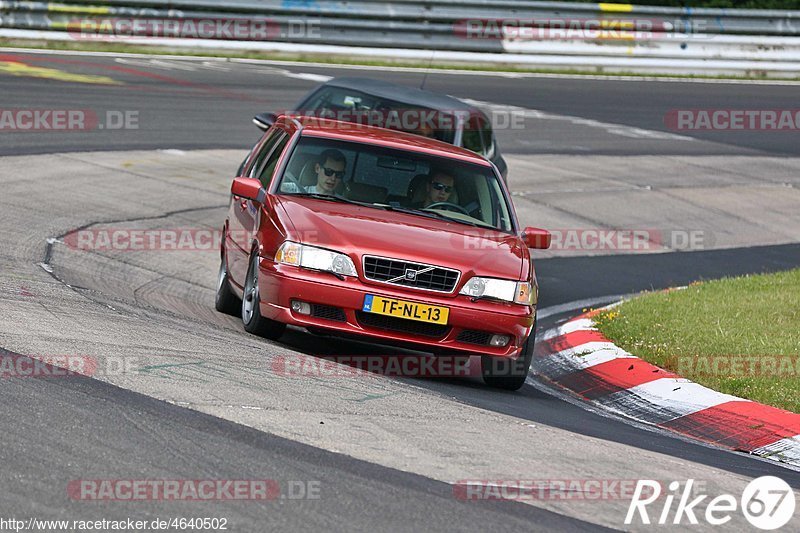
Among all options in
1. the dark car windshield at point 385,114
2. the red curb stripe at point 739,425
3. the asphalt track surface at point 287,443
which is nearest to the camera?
the asphalt track surface at point 287,443

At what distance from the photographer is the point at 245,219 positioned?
9664 mm

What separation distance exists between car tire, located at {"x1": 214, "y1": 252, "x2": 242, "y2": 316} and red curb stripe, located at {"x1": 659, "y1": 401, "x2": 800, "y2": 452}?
3384 mm

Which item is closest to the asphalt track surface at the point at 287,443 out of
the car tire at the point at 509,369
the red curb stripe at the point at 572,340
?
the car tire at the point at 509,369

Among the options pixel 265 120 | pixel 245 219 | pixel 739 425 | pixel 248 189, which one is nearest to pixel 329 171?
pixel 248 189

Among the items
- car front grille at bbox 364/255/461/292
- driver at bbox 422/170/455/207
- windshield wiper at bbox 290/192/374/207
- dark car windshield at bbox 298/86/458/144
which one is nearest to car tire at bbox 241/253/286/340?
windshield wiper at bbox 290/192/374/207

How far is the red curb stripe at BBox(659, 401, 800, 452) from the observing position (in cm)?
791

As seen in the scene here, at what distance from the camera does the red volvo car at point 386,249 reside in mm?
8328

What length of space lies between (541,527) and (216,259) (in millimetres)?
7754

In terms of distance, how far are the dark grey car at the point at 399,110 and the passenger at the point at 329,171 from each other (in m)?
3.72

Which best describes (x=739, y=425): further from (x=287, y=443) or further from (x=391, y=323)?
(x=287, y=443)

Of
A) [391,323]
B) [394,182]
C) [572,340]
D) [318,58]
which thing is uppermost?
[394,182]

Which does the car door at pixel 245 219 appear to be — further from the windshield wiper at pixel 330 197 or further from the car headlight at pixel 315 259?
the car headlight at pixel 315 259

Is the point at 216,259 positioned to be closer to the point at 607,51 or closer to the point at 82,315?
the point at 82,315

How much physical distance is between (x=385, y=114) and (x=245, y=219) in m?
4.02
